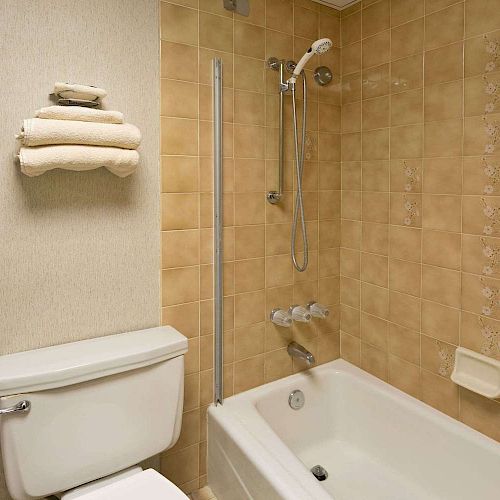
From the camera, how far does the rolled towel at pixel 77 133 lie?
1.18m

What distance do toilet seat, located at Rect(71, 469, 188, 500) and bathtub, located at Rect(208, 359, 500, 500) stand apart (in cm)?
30

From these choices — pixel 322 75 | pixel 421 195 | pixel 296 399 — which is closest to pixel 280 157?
pixel 322 75

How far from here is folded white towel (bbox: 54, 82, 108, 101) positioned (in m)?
1.26

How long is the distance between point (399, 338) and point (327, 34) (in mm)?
1471

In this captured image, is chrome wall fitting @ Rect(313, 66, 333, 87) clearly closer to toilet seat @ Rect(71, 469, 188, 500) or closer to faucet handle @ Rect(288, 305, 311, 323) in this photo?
faucet handle @ Rect(288, 305, 311, 323)

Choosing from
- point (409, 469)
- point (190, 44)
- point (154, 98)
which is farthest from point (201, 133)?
point (409, 469)

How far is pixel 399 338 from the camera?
1.86m

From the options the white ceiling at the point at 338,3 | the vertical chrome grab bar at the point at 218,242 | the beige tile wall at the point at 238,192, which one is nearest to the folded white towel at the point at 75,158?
the beige tile wall at the point at 238,192

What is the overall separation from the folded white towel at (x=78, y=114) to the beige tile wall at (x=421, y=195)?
1172 millimetres

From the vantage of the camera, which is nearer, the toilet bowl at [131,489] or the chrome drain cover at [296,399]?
the toilet bowl at [131,489]

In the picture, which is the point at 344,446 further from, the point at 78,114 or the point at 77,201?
the point at 78,114

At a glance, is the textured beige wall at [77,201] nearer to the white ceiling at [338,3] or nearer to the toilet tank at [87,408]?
the toilet tank at [87,408]

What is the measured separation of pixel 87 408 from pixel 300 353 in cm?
96

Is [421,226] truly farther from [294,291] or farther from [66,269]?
[66,269]
